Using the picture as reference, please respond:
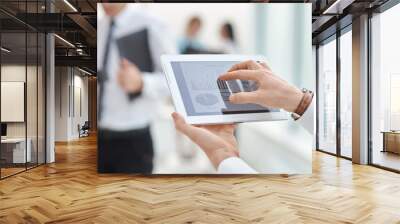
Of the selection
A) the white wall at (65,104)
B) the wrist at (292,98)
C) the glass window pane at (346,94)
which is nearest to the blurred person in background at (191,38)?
the wrist at (292,98)

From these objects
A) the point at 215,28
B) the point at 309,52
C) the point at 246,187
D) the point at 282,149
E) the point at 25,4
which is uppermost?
the point at 25,4

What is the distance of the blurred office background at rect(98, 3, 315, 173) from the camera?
6129 millimetres

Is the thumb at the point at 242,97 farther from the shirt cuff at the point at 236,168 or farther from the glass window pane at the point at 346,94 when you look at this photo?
the glass window pane at the point at 346,94

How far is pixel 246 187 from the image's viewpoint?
212 inches

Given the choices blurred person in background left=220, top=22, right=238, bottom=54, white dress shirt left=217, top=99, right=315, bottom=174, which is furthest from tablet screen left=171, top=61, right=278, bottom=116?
white dress shirt left=217, top=99, right=315, bottom=174

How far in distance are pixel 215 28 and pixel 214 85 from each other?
37.8 inches

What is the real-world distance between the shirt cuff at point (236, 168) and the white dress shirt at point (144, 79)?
4.56 feet

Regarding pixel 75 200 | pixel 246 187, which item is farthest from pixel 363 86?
pixel 75 200

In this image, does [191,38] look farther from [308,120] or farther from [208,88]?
[308,120]

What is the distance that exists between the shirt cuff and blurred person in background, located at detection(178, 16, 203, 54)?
1875 millimetres

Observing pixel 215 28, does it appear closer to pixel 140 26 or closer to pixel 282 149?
pixel 140 26

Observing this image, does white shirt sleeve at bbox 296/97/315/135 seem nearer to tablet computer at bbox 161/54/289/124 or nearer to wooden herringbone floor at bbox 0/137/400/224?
tablet computer at bbox 161/54/289/124

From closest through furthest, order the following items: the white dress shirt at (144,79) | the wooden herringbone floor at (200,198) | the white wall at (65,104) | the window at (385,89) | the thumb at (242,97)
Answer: the wooden herringbone floor at (200,198)
the thumb at (242,97)
the white dress shirt at (144,79)
the window at (385,89)
the white wall at (65,104)

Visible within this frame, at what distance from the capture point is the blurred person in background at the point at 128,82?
613 centimetres
